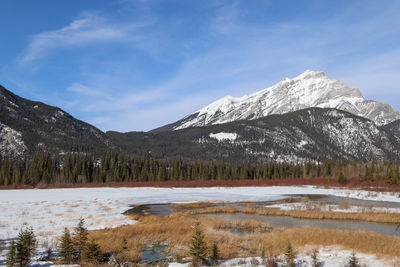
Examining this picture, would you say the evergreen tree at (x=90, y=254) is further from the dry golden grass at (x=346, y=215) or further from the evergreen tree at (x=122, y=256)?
the dry golden grass at (x=346, y=215)

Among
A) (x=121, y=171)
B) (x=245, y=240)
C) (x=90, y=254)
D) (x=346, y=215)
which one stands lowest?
(x=346, y=215)

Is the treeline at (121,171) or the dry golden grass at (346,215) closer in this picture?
the dry golden grass at (346,215)

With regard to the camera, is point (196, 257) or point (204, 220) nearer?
point (196, 257)

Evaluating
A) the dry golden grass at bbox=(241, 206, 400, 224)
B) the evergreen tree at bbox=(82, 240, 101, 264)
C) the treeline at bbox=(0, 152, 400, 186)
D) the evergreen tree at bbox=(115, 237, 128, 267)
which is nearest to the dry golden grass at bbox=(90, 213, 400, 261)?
the evergreen tree at bbox=(115, 237, 128, 267)

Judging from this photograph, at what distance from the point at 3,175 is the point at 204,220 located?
109 meters

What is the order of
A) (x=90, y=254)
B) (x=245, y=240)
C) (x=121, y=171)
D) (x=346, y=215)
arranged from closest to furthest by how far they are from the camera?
(x=90, y=254), (x=245, y=240), (x=346, y=215), (x=121, y=171)

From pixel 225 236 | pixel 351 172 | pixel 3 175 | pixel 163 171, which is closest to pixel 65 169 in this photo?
pixel 3 175

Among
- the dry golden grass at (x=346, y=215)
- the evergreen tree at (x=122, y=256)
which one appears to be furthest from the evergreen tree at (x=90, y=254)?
the dry golden grass at (x=346, y=215)

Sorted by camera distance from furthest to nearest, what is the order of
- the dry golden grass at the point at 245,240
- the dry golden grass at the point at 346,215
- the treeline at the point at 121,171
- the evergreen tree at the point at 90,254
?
the treeline at the point at 121,171 < the dry golden grass at the point at 346,215 < the dry golden grass at the point at 245,240 < the evergreen tree at the point at 90,254

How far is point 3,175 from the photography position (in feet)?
376

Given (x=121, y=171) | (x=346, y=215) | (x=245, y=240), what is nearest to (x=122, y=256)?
(x=245, y=240)

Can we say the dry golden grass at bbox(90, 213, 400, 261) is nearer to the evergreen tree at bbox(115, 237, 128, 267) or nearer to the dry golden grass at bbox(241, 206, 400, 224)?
the evergreen tree at bbox(115, 237, 128, 267)

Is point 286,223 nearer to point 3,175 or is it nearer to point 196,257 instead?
point 196,257

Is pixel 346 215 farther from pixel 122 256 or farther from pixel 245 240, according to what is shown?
pixel 122 256
